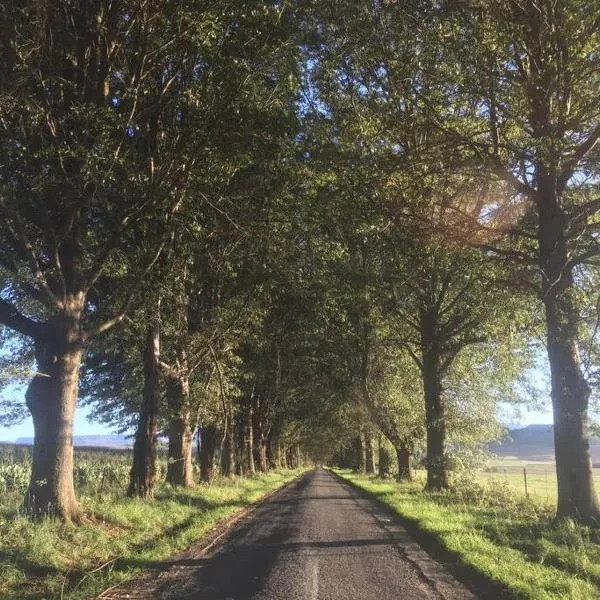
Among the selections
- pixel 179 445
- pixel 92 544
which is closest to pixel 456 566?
pixel 92 544

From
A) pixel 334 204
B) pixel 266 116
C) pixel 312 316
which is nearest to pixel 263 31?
pixel 266 116

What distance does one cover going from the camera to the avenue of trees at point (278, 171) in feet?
35.4

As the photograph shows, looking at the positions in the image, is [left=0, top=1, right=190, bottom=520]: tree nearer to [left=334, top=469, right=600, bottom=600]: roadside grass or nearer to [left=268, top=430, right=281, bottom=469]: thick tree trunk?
[left=334, top=469, right=600, bottom=600]: roadside grass

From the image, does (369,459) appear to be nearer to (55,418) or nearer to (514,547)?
(514,547)

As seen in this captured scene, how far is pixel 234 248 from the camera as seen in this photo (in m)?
14.9

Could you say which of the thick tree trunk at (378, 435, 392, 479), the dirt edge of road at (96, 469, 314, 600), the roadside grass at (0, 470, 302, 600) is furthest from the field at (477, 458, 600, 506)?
the roadside grass at (0, 470, 302, 600)

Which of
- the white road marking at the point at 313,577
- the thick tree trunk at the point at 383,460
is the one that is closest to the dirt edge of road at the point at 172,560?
the white road marking at the point at 313,577

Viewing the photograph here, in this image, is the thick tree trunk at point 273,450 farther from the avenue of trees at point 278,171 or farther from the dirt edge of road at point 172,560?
the dirt edge of road at point 172,560

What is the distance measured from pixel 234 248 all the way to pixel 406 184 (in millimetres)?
4508

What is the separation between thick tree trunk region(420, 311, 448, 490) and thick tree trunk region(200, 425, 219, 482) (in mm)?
9032

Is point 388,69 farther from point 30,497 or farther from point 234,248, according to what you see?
point 30,497

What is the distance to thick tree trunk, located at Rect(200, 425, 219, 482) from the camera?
25.6 metres

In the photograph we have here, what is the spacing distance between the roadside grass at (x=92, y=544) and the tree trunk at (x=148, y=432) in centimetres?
94

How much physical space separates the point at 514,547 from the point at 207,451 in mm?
18174
